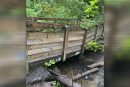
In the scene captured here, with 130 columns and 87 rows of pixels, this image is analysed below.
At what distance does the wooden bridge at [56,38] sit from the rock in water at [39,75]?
13cm

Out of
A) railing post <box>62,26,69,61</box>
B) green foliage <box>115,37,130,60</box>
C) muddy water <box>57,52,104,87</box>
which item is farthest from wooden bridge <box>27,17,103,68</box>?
green foliage <box>115,37,130,60</box>

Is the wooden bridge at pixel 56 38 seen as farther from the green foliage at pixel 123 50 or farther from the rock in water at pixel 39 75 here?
the green foliage at pixel 123 50

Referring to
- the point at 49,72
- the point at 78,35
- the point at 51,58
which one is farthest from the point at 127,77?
the point at 78,35

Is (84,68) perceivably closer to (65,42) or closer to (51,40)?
(65,42)

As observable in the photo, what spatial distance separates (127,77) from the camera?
0.43 meters

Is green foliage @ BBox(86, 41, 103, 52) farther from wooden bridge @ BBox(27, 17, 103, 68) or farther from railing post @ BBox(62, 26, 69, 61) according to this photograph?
railing post @ BBox(62, 26, 69, 61)

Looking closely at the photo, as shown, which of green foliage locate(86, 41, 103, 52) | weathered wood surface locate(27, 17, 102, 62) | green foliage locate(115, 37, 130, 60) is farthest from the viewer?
green foliage locate(86, 41, 103, 52)

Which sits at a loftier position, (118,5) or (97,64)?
(118,5)

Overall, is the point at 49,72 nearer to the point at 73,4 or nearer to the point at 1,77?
the point at 73,4

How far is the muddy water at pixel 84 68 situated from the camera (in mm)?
2127

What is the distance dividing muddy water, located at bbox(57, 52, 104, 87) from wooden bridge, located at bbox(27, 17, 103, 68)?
11 cm

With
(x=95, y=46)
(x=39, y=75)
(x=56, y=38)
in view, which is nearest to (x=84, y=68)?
(x=95, y=46)

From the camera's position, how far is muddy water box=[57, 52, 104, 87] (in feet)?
6.98

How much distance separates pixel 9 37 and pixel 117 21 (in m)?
0.25
